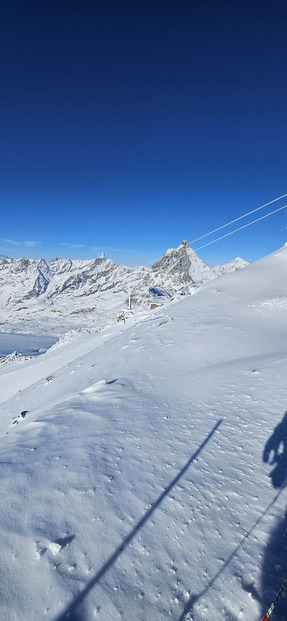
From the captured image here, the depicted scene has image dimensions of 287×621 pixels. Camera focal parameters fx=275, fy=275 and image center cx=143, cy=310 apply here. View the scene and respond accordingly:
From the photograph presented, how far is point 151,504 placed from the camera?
4.07 metres

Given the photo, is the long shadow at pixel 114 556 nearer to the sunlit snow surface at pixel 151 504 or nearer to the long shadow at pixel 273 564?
the sunlit snow surface at pixel 151 504

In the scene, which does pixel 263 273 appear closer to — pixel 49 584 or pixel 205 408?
pixel 205 408

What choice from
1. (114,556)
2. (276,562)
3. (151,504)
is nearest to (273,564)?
(276,562)

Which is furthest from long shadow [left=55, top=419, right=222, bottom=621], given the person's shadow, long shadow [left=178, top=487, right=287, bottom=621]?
the person's shadow

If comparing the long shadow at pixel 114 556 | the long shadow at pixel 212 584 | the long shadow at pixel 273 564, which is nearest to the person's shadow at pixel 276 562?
the long shadow at pixel 273 564

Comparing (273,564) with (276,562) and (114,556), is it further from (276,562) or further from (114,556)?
(114,556)

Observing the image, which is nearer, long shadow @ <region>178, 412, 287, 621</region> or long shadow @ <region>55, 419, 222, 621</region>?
long shadow @ <region>55, 419, 222, 621</region>

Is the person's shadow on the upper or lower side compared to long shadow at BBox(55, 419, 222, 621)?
lower

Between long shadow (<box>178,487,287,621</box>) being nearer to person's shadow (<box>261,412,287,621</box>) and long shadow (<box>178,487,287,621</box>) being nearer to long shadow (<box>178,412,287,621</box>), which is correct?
long shadow (<box>178,412,287,621</box>)

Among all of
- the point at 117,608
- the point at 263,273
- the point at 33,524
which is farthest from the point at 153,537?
the point at 263,273

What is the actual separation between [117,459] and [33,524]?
5.59 feet

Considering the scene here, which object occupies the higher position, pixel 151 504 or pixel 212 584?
pixel 151 504

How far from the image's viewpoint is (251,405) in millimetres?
6645

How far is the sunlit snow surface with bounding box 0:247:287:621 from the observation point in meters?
2.99
